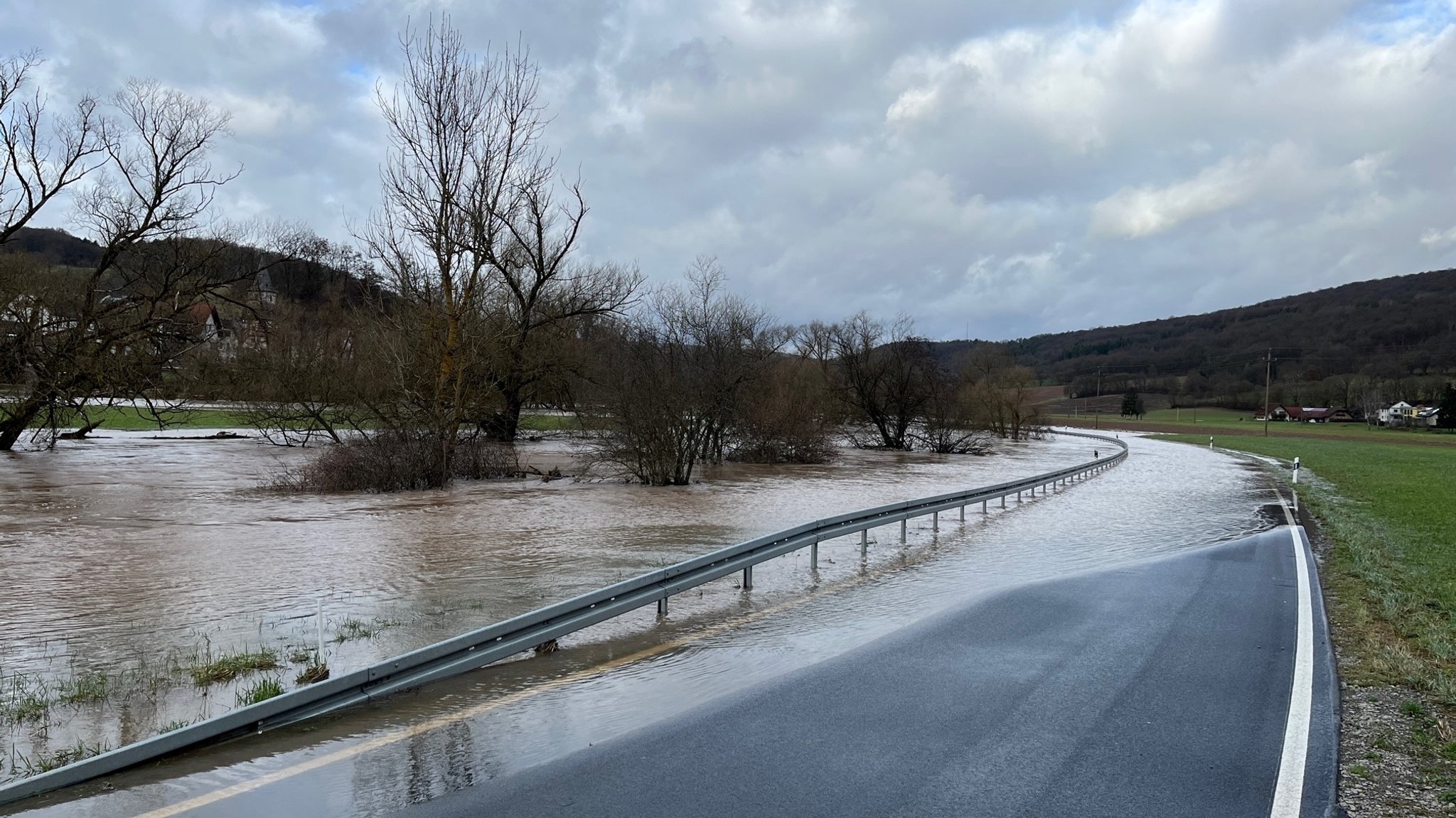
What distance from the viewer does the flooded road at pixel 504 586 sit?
5.03 meters

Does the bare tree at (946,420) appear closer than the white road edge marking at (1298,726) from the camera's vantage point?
No

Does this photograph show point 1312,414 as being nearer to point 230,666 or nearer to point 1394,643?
point 1394,643

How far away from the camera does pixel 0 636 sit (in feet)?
28.7

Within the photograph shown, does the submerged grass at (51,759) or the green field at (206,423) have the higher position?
the green field at (206,423)

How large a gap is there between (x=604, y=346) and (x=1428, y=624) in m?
35.0

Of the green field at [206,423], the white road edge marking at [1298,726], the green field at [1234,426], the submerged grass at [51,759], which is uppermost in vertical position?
the green field at [206,423]

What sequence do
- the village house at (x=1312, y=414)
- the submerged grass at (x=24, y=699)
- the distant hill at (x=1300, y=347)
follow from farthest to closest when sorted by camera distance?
the distant hill at (x=1300, y=347), the village house at (x=1312, y=414), the submerged grass at (x=24, y=699)

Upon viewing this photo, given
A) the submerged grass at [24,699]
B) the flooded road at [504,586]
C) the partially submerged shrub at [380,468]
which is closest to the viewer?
the flooded road at [504,586]

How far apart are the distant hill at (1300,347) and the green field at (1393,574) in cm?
10090

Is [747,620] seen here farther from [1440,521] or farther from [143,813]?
[1440,521]

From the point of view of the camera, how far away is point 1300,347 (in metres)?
162

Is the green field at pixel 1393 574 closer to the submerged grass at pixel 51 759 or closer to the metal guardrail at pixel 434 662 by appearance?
the metal guardrail at pixel 434 662

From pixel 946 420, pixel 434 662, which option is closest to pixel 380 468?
pixel 434 662

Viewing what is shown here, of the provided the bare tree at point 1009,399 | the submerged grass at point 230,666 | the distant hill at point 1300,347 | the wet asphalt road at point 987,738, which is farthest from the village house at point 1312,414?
the submerged grass at point 230,666
